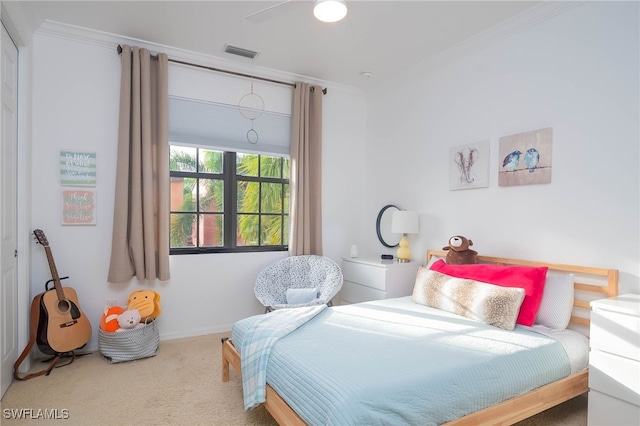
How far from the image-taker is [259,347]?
204cm

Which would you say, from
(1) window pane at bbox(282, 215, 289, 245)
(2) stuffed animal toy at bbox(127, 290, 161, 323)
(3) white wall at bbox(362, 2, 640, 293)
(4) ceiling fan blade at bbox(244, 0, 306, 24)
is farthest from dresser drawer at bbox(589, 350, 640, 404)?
(2) stuffed animal toy at bbox(127, 290, 161, 323)

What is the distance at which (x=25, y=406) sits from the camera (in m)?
2.26

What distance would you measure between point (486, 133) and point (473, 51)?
74cm

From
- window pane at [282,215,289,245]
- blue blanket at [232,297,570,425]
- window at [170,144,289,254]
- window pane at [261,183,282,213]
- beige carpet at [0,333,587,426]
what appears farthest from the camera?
window pane at [282,215,289,245]

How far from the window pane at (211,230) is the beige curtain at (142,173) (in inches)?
17.3

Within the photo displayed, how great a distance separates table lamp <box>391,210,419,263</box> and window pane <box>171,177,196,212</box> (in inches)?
79.1

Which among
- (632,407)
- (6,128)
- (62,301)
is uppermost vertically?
(6,128)

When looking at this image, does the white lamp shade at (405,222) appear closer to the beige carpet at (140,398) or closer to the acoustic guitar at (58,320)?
the beige carpet at (140,398)

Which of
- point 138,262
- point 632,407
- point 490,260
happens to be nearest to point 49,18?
point 138,262

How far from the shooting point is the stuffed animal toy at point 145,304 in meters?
3.14

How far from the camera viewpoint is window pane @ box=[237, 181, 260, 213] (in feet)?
13.0

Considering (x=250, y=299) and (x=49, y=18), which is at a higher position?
(x=49, y=18)

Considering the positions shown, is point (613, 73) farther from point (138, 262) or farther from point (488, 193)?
point (138, 262)

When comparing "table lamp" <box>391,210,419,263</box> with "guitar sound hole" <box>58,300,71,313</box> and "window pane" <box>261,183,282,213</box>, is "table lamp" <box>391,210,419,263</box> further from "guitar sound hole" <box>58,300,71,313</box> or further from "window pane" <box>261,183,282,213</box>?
"guitar sound hole" <box>58,300,71,313</box>
